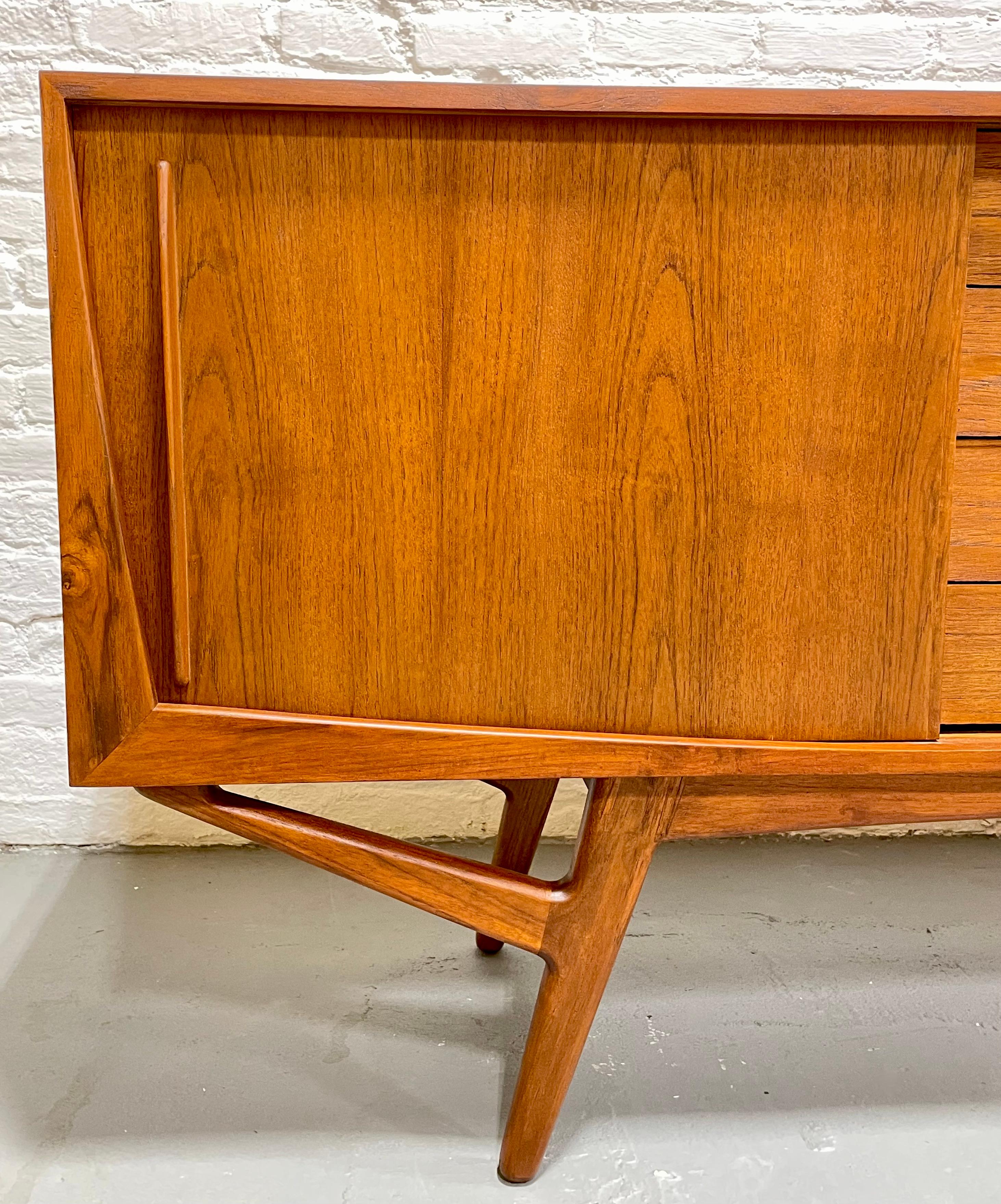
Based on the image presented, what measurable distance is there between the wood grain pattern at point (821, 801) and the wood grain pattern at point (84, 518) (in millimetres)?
368

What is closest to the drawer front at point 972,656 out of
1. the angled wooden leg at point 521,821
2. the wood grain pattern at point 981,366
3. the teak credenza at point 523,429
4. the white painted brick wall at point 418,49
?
the teak credenza at point 523,429

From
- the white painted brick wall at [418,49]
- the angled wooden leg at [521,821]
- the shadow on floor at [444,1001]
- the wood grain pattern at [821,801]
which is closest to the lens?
the wood grain pattern at [821,801]

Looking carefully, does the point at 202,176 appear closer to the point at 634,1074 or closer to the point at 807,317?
the point at 807,317

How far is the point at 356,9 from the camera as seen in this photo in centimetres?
116

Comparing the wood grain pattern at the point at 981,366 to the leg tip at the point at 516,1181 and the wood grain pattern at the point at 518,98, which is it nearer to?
the wood grain pattern at the point at 518,98

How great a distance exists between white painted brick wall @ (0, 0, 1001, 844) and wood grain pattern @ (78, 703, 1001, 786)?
71 centimetres

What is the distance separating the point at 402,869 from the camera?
0.72 metres

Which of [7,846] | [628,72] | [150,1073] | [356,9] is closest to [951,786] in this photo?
[150,1073]

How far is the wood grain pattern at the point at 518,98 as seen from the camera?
1.89 feet

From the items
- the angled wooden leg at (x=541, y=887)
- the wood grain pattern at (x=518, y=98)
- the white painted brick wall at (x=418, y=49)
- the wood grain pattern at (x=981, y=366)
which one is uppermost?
the white painted brick wall at (x=418, y=49)

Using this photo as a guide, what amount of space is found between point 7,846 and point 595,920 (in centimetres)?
92

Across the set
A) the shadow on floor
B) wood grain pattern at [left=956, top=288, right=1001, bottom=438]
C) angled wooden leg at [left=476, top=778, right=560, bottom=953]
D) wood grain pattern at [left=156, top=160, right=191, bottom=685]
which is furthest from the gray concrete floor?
wood grain pattern at [left=956, top=288, right=1001, bottom=438]

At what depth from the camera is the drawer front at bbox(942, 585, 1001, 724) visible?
2.20 ft

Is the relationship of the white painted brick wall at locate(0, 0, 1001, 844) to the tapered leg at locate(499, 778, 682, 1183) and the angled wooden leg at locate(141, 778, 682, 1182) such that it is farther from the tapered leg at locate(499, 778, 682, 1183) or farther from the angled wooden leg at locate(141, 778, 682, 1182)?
the tapered leg at locate(499, 778, 682, 1183)
